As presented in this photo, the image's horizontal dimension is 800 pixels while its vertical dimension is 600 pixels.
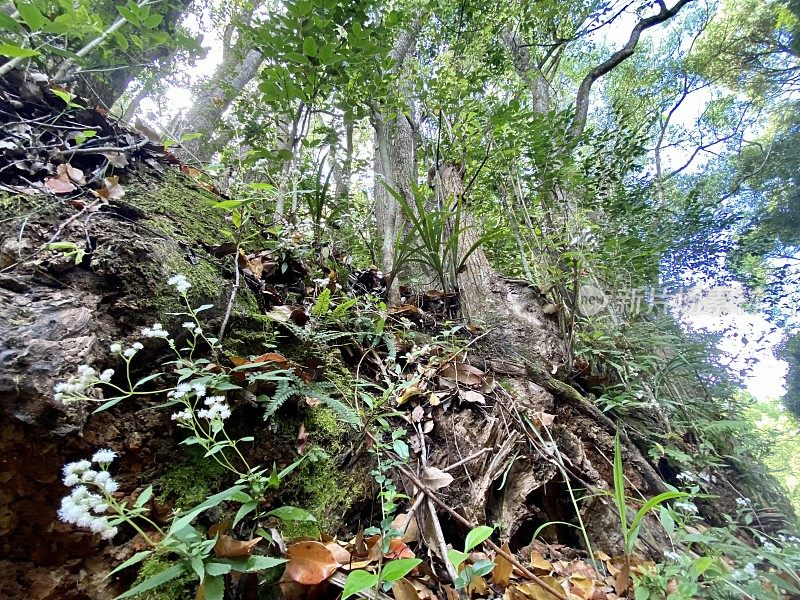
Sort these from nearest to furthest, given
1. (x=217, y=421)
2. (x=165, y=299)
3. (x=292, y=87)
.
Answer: (x=217, y=421)
(x=165, y=299)
(x=292, y=87)

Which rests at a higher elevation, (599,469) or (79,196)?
(79,196)

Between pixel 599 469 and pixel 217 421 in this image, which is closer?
pixel 217 421

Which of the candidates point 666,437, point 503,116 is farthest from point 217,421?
point 503,116

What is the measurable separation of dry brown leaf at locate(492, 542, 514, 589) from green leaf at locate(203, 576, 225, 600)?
0.67 m

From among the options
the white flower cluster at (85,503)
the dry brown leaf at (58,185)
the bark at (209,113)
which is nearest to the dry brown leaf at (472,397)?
the white flower cluster at (85,503)

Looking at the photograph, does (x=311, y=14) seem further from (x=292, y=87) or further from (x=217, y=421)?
(x=217, y=421)

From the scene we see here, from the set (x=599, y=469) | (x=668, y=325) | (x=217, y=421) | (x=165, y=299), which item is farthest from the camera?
(x=668, y=325)

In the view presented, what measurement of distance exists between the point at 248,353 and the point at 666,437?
1.98 metres

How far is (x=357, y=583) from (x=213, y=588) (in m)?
0.26

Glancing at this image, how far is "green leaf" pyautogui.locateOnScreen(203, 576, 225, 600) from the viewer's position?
25.8 inches

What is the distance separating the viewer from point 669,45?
9500mm

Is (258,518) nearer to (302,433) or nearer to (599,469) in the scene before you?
(302,433)

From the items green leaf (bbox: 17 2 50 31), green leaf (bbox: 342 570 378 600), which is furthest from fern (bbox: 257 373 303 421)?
green leaf (bbox: 17 2 50 31)

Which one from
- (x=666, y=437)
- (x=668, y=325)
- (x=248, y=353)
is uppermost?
(x=668, y=325)
